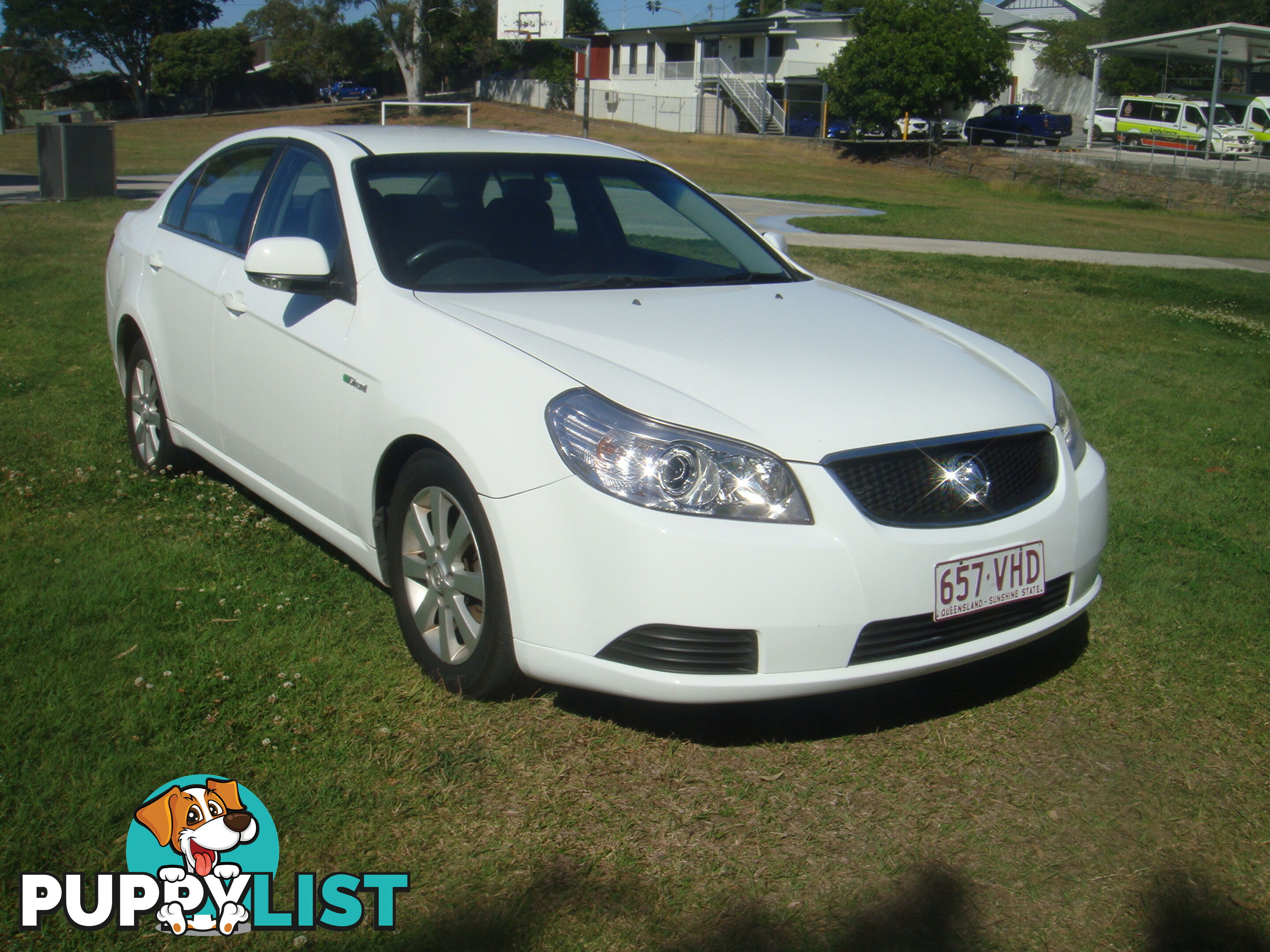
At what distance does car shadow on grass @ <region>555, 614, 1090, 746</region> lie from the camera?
337 cm

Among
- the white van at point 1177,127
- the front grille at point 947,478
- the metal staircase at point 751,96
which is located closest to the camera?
the front grille at point 947,478

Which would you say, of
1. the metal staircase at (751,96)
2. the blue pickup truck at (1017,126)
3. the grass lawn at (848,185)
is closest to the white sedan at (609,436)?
the grass lawn at (848,185)

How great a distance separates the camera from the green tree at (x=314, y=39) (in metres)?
67.2

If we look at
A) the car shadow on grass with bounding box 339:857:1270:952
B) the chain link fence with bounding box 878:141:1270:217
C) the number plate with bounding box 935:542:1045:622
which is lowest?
the car shadow on grass with bounding box 339:857:1270:952

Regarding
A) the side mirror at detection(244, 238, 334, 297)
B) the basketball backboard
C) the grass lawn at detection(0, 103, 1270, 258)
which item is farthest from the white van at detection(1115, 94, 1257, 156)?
the side mirror at detection(244, 238, 334, 297)

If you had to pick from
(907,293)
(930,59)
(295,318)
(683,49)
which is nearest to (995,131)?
(930,59)

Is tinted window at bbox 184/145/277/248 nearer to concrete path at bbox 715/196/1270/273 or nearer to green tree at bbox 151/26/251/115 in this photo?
concrete path at bbox 715/196/1270/273

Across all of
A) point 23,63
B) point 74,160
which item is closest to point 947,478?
point 74,160

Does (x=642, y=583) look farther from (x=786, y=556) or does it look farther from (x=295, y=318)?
(x=295, y=318)

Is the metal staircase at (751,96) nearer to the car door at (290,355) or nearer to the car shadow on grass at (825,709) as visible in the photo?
the car door at (290,355)

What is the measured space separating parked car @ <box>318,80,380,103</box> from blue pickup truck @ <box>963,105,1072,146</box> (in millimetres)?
42257

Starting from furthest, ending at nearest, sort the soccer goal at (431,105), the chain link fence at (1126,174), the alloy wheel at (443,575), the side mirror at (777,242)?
1. the chain link fence at (1126,174)
2. the soccer goal at (431,105)
3. the side mirror at (777,242)
4. the alloy wheel at (443,575)

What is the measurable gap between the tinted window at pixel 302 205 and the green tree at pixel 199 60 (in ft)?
241

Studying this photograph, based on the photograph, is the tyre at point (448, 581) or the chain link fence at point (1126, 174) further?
the chain link fence at point (1126, 174)
